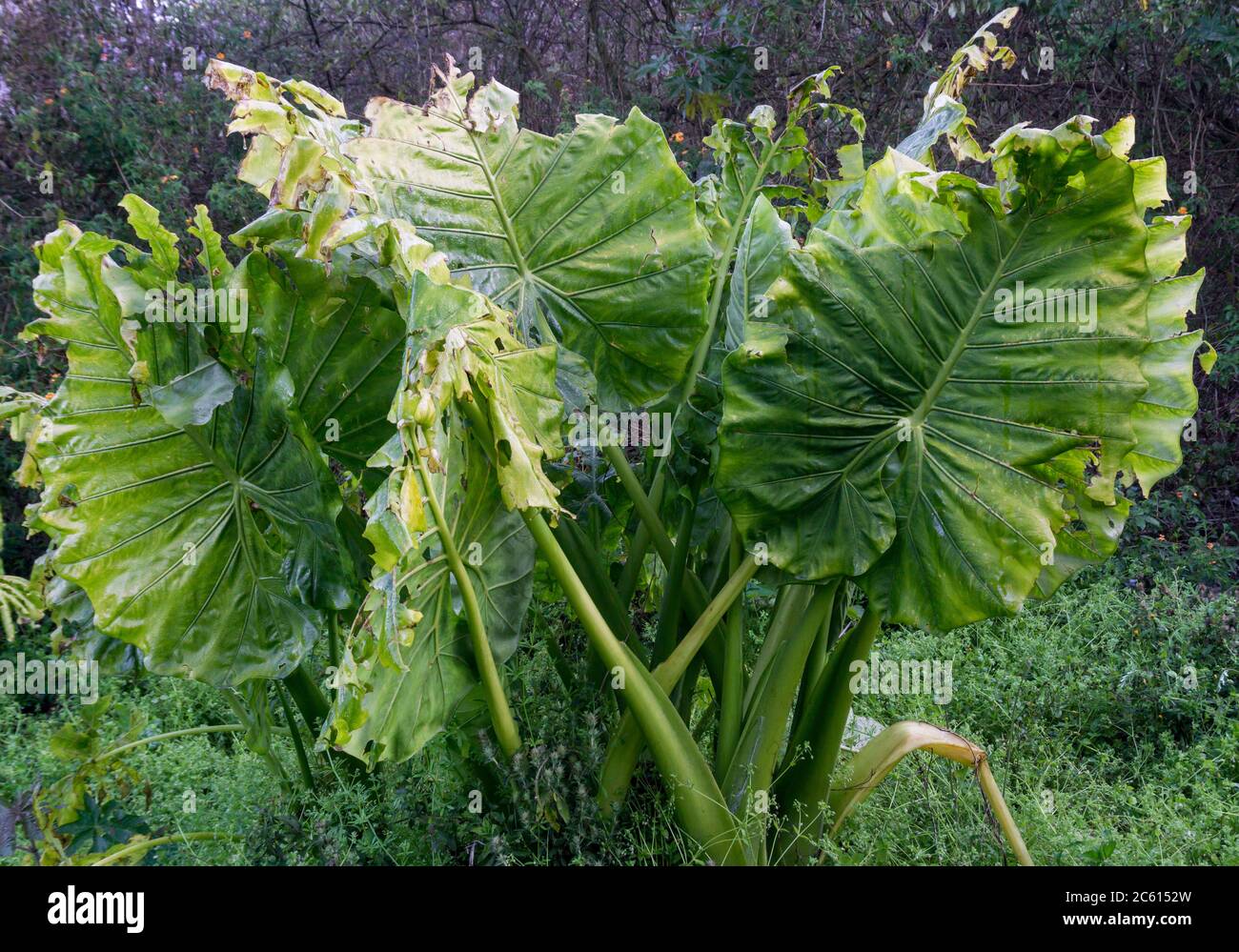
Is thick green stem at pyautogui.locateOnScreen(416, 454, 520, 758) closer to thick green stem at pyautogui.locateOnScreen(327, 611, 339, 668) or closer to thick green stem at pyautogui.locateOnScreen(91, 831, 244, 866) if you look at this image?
thick green stem at pyautogui.locateOnScreen(327, 611, 339, 668)

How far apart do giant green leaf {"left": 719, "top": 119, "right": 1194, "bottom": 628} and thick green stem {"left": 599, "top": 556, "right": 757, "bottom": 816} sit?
151 mm

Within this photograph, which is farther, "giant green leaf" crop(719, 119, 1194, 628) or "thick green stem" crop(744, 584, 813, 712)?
"thick green stem" crop(744, 584, 813, 712)

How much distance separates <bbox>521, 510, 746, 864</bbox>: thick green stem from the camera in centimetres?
196


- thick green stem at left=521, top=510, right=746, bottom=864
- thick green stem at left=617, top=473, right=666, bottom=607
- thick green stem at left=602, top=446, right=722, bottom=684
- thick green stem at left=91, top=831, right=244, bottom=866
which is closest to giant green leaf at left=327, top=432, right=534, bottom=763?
thick green stem at left=521, top=510, right=746, bottom=864

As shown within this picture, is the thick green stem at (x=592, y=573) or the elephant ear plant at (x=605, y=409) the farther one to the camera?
the thick green stem at (x=592, y=573)

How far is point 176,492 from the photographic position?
2199 millimetres

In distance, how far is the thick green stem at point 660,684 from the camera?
2.17 metres

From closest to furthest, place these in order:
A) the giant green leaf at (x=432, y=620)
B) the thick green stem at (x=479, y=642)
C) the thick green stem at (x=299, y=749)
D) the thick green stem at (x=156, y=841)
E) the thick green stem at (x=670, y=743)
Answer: the giant green leaf at (x=432, y=620) → the thick green stem at (x=479, y=642) → the thick green stem at (x=670, y=743) → the thick green stem at (x=156, y=841) → the thick green stem at (x=299, y=749)

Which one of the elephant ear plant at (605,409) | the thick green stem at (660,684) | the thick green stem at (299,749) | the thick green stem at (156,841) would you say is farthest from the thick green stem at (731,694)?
the thick green stem at (156,841)

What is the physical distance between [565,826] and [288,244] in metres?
1.28

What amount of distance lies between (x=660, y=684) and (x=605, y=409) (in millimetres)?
627

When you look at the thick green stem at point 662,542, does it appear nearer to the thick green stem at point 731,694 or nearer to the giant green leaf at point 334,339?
the thick green stem at point 731,694

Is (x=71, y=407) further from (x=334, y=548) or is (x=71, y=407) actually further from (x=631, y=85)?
(x=631, y=85)

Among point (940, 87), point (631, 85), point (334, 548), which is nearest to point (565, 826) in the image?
point (334, 548)
